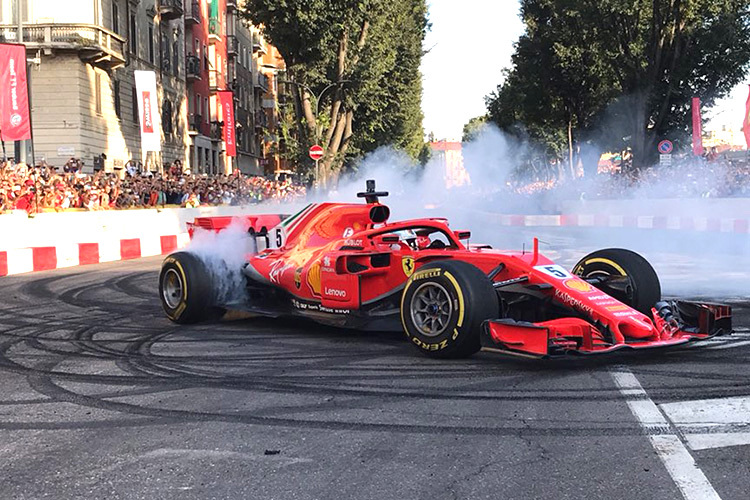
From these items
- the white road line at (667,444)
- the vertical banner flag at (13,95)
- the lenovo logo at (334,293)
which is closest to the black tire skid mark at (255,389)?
the white road line at (667,444)

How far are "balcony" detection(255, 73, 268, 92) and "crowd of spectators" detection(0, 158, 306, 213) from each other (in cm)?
3753

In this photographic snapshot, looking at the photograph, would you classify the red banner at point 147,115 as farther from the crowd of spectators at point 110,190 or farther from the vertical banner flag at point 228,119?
the vertical banner flag at point 228,119

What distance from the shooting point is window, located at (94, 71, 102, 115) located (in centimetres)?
3108

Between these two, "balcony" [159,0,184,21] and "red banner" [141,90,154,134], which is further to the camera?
"balcony" [159,0,184,21]

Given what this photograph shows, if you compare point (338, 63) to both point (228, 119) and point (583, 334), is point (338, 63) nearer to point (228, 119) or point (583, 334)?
point (228, 119)

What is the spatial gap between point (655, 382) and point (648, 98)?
2715 cm

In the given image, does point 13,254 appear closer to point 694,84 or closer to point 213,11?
point 694,84

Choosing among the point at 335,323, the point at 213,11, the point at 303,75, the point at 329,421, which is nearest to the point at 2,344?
the point at 335,323

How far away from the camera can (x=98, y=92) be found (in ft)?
103

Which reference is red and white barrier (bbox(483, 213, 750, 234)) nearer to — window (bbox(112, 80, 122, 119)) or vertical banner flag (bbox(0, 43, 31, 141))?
window (bbox(112, 80, 122, 119))

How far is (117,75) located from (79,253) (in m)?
20.4

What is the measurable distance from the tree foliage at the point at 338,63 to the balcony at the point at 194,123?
10.8 metres

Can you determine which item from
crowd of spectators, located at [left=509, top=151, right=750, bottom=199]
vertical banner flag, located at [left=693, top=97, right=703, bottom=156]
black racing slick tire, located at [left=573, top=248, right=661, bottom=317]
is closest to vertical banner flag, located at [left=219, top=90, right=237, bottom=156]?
crowd of spectators, located at [left=509, top=151, right=750, bottom=199]

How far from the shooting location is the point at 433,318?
5941mm
